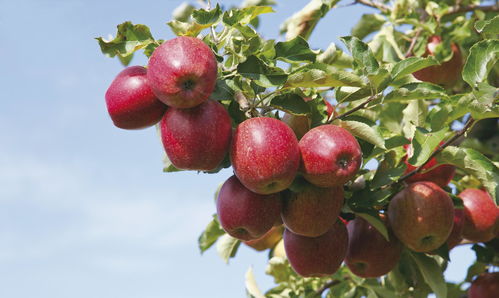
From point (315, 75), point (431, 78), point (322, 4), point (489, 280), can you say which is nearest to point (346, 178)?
point (315, 75)

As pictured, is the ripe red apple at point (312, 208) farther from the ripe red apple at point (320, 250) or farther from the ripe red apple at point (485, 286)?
the ripe red apple at point (485, 286)

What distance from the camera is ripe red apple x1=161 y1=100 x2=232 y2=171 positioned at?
5.90 ft

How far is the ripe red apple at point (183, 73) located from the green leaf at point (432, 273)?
1201mm

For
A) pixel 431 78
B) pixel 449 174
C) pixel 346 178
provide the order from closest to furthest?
1. pixel 346 178
2. pixel 449 174
3. pixel 431 78

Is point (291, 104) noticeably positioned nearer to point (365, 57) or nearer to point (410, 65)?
point (365, 57)

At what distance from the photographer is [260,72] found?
6.32ft

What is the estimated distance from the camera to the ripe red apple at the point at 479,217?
271 centimetres

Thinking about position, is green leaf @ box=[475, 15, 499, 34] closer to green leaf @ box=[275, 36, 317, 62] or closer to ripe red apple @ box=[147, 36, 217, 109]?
green leaf @ box=[275, 36, 317, 62]

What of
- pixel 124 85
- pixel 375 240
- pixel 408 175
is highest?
pixel 124 85

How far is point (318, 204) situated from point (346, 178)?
5.5 inches

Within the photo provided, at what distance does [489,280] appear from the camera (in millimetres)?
3016

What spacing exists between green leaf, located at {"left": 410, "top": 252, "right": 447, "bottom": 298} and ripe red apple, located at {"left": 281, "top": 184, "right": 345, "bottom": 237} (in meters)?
0.64

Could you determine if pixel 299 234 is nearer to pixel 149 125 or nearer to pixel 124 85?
pixel 149 125

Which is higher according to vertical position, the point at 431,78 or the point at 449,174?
the point at 449,174
